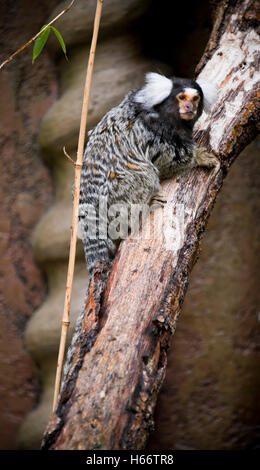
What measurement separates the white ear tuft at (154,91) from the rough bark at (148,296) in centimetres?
24

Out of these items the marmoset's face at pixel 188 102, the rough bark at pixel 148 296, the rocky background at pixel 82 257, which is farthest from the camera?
the rocky background at pixel 82 257

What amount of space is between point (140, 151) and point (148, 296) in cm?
76

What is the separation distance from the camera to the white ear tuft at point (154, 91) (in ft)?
6.41

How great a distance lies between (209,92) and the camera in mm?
1919

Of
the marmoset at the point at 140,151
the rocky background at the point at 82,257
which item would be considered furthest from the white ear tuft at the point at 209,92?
the rocky background at the point at 82,257

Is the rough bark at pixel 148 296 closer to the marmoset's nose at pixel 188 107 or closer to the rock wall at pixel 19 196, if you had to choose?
the marmoset's nose at pixel 188 107

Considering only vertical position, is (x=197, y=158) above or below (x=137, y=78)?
below

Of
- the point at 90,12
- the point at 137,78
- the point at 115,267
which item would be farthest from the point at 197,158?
the point at 90,12

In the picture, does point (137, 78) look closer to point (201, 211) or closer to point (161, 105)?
point (161, 105)

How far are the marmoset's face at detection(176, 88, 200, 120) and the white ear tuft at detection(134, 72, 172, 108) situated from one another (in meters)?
0.07

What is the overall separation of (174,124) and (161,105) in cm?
11

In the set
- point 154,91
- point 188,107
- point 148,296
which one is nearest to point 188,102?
point 188,107

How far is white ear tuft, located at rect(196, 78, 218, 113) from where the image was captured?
1915 millimetres

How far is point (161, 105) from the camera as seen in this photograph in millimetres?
1978
